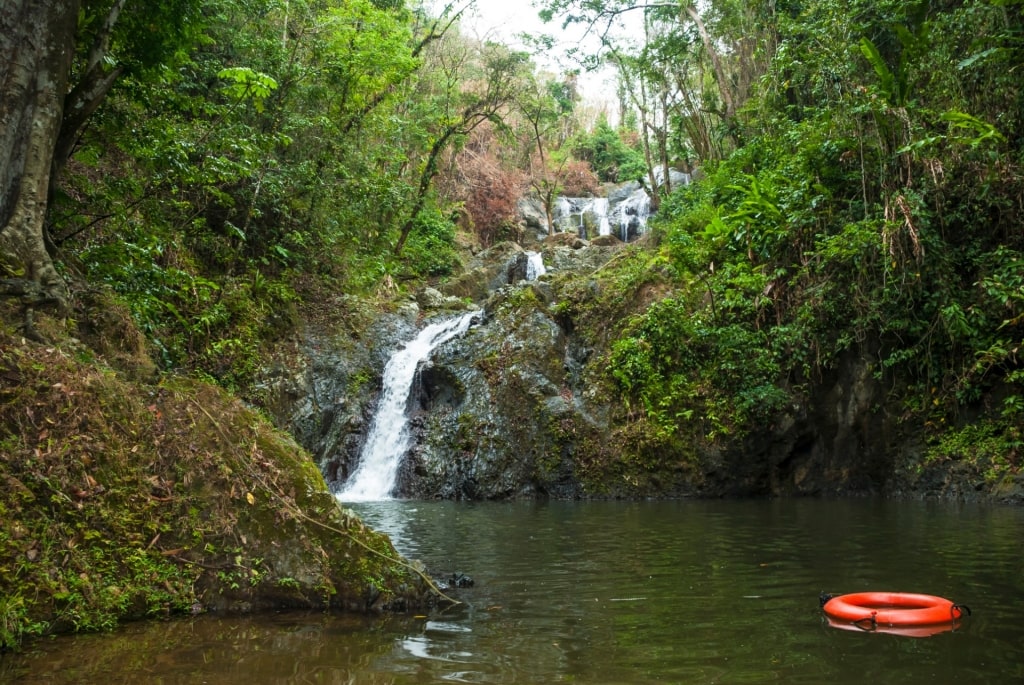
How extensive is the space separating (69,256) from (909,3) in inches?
549

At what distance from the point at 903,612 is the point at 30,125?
23.0ft

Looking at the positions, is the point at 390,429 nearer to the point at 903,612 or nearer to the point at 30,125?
the point at 30,125

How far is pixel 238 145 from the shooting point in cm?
937

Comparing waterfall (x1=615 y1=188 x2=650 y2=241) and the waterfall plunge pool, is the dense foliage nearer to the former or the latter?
the waterfall plunge pool

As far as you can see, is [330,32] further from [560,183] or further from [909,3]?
[560,183]

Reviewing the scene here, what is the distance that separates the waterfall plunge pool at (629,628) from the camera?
365 centimetres

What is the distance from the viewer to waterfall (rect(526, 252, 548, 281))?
75.0 ft

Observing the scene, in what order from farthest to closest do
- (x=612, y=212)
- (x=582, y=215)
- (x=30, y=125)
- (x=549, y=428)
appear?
(x=582, y=215), (x=612, y=212), (x=549, y=428), (x=30, y=125)

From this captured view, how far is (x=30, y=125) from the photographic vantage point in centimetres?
592

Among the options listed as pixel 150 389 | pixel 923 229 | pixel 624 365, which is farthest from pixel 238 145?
pixel 923 229

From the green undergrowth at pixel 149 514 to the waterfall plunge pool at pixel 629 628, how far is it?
258mm

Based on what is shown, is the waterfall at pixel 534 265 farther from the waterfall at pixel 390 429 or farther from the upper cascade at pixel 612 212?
the upper cascade at pixel 612 212

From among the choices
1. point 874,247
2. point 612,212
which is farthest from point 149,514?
point 612,212

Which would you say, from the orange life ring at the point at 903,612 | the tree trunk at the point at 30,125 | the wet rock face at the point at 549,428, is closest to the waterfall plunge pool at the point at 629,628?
the orange life ring at the point at 903,612
